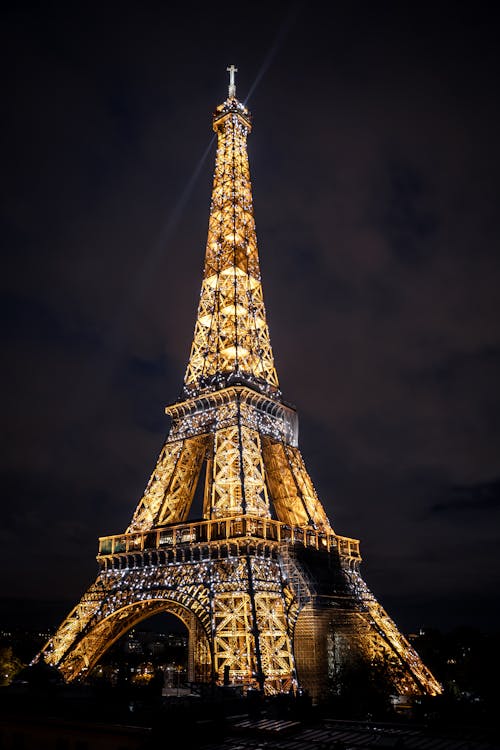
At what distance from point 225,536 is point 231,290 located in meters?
19.7

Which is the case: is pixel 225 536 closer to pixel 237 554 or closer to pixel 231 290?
pixel 237 554

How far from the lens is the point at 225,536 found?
32.0m

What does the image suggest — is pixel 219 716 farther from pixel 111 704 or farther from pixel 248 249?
pixel 248 249

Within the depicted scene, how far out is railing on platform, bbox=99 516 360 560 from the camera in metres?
31.7

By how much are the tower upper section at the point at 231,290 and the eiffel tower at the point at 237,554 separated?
0.38 ft

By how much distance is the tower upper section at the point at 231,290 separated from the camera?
1644 inches

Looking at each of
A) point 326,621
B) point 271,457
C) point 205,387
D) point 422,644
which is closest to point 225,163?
point 205,387

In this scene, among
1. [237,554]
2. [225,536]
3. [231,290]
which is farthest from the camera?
[231,290]

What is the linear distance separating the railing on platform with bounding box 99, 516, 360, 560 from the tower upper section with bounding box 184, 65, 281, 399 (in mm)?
9695

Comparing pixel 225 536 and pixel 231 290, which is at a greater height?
pixel 231 290

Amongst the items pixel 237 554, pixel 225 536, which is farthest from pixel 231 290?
pixel 237 554

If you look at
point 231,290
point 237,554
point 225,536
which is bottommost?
point 237,554

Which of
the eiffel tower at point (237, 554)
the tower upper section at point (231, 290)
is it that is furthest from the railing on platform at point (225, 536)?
the tower upper section at point (231, 290)

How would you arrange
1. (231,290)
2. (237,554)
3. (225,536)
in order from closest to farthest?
(237,554)
(225,536)
(231,290)
